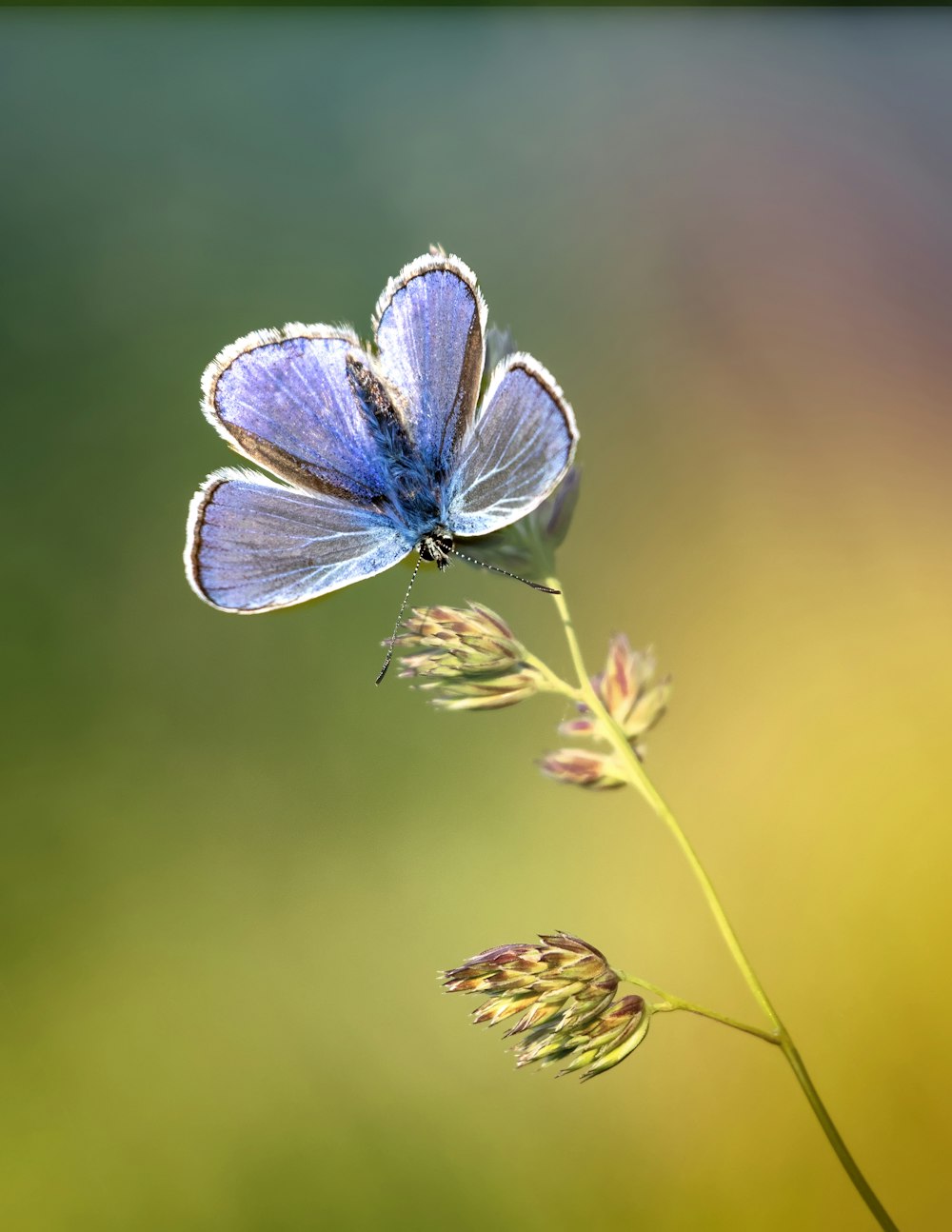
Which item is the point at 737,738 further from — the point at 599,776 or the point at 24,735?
the point at 24,735

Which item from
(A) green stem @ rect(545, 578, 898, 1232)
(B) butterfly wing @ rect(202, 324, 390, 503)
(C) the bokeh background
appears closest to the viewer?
(A) green stem @ rect(545, 578, 898, 1232)

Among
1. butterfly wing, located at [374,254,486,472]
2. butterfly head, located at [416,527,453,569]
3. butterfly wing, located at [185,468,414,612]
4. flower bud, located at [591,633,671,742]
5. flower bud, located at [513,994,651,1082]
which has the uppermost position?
butterfly wing, located at [374,254,486,472]

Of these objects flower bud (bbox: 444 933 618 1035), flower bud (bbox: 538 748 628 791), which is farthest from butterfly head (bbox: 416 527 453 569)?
flower bud (bbox: 444 933 618 1035)

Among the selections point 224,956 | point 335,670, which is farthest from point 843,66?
point 224,956

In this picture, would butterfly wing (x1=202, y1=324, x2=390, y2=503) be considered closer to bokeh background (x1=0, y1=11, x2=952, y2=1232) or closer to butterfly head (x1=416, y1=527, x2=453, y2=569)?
butterfly head (x1=416, y1=527, x2=453, y2=569)

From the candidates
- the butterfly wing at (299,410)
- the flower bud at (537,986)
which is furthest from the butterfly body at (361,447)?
the flower bud at (537,986)

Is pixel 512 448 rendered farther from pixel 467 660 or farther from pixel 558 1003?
pixel 558 1003

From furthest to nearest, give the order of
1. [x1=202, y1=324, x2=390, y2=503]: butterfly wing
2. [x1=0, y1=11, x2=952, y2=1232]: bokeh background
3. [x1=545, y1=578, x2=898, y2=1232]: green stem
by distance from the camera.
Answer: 1. [x1=0, y1=11, x2=952, y2=1232]: bokeh background
2. [x1=202, y1=324, x2=390, y2=503]: butterfly wing
3. [x1=545, y1=578, x2=898, y2=1232]: green stem
